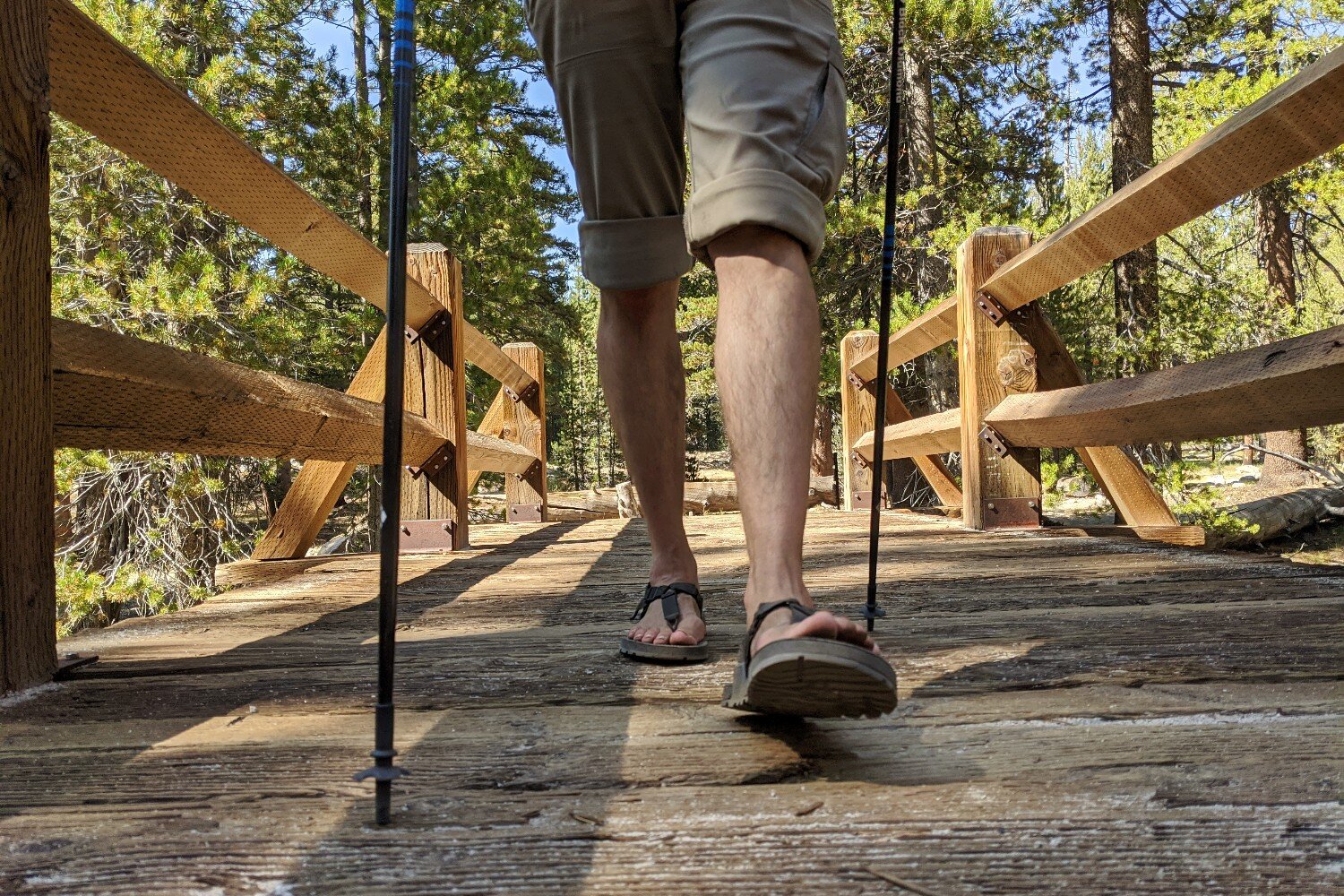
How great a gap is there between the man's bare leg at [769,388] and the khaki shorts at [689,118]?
5 centimetres

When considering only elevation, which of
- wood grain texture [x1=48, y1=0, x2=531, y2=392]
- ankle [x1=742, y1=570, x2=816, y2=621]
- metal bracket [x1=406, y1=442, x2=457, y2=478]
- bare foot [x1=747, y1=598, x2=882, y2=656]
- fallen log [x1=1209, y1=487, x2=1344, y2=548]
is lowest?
fallen log [x1=1209, y1=487, x2=1344, y2=548]

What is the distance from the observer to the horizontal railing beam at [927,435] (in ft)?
14.1

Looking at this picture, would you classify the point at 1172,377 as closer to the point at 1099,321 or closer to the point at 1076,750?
the point at 1076,750

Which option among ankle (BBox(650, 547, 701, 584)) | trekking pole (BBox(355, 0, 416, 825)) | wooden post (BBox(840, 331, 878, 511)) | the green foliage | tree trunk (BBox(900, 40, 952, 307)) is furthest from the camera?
tree trunk (BBox(900, 40, 952, 307))

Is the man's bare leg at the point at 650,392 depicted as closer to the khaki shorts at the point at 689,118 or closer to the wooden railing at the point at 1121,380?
the khaki shorts at the point at 689,118

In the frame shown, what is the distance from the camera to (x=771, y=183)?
1.40 m

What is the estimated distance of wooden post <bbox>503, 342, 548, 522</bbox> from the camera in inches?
275

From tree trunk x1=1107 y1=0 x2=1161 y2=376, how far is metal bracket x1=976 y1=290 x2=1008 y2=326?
19.4ft

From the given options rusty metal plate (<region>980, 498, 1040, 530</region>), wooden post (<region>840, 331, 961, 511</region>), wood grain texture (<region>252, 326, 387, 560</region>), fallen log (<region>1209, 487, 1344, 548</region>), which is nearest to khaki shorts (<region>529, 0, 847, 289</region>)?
wood grain texture (<region>252, 326, 387, 560</region>)

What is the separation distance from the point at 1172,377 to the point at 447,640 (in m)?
1.84

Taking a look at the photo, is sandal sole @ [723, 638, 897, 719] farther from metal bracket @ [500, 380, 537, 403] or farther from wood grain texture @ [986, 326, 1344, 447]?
metal bracket @ [500, 380, 537, 403]

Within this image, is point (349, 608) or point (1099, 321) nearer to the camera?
point (349, 608)

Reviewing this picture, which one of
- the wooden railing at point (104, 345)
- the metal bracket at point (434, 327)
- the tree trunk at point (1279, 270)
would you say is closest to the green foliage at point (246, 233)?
the metal bracket at point (434, 327)

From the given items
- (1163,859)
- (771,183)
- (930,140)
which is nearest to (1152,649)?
(1163,859)
